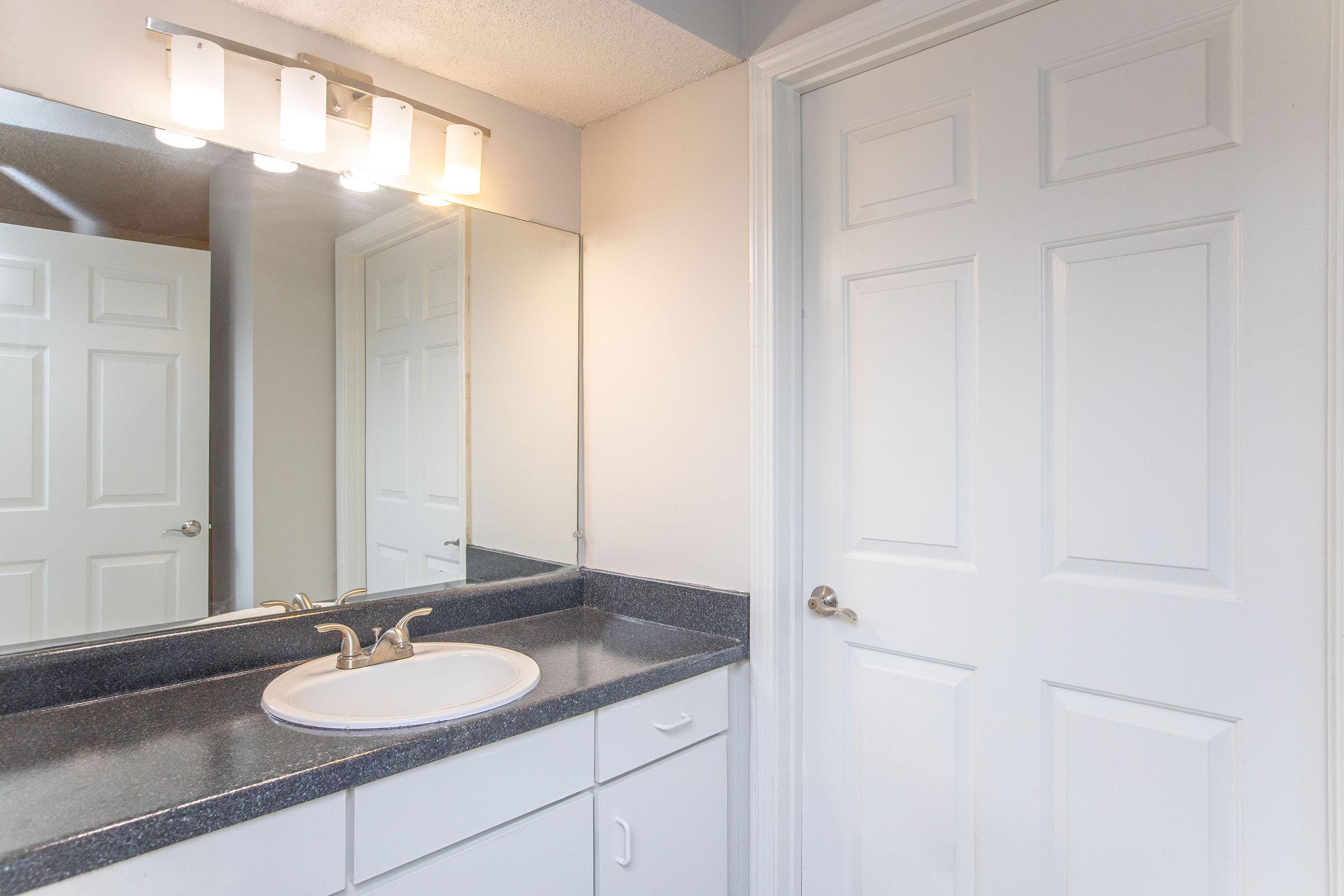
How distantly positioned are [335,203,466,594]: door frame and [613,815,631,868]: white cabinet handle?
73 cm

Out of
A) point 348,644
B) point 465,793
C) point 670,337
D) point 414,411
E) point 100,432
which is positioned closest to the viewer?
point 465,793

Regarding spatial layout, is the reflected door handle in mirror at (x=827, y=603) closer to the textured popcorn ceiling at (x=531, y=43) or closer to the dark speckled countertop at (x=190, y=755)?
the dark speckled countertop at (x=190, y=755)

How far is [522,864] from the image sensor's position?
120 centimetres

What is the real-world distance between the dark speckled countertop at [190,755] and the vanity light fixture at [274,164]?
3.14 feet

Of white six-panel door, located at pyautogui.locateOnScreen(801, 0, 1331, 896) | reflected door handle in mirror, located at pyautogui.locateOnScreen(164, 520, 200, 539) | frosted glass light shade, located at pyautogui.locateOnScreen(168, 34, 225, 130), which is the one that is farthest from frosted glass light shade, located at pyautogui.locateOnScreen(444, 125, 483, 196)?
reflected door handle in mirror, located at pyautogui.locateOnScreen(164, 520, 200, 539)

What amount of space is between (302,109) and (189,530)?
0.82 meters

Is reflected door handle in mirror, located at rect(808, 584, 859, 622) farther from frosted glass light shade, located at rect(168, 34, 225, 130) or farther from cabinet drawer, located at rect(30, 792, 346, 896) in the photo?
frosted glass light shade, located at rect(168, 34, 225, 130)

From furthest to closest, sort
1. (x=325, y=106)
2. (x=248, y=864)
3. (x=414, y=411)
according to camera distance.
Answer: (x=414, y=411), (x=325, y=106), (x=248, y=864)

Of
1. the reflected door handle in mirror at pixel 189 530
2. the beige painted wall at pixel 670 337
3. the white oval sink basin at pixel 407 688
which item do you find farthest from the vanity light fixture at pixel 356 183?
A: the white oval sink basin at pixel 407 688

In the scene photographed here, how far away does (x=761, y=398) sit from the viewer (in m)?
1.59

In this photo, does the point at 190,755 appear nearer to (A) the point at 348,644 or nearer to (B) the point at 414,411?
(A) the point at 348,644

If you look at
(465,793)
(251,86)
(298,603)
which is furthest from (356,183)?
(465,793)

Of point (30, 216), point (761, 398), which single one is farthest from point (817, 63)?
point (30, 216)

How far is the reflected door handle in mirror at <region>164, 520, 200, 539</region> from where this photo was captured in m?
1.33
